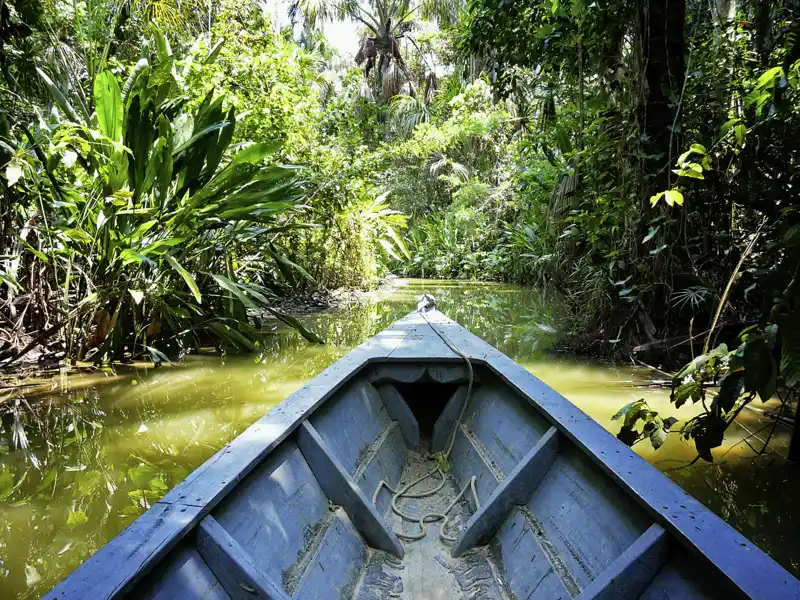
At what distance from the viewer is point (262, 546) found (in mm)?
1462

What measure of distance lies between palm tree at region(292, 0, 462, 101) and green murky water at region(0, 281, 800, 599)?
1714 centimetres

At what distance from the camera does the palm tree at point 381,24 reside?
62.2 ft

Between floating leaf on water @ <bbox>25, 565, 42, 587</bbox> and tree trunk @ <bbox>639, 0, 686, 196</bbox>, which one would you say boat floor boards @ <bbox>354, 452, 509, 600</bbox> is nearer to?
floating leaf on water @ <bbox>25, 565, 42, 587</bbox>

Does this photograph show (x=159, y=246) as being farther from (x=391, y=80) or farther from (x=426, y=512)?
(x=391, y=80)

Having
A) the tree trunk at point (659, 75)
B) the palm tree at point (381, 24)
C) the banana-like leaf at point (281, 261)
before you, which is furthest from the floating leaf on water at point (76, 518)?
the palm tree at point (381, 24)

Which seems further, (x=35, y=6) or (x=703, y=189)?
(x=35, y=6)

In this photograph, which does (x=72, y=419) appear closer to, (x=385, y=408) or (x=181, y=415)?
(x=181, y=415)

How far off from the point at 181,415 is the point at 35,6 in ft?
11.6

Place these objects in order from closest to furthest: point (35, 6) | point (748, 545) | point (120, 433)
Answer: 1. point (748, 545)
2. point (120, 433)
3. point (35, 6)

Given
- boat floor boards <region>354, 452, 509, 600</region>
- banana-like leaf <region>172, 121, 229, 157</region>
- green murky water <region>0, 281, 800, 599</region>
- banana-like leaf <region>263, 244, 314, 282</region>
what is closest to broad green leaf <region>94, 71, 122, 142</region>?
banana-like leaf <region>172, 121, 229, 157</region>

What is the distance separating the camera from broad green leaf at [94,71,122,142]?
12.9ft

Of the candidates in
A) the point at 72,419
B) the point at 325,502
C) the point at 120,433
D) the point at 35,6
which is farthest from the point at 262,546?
the point at 35,6

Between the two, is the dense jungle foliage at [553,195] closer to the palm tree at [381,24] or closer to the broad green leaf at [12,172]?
the broad green leaf at [12,172]

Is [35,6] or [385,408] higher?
[35,6]
